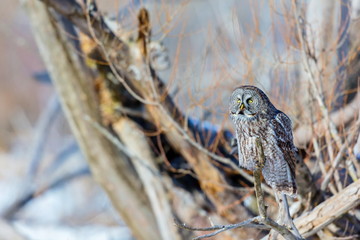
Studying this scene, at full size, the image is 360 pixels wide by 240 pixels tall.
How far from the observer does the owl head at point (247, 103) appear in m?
3.03

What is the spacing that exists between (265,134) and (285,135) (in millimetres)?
145

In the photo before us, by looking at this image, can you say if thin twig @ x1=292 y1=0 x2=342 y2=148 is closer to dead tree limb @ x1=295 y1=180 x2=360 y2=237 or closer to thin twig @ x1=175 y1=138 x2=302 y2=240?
dead tree limb @ x1=295 y1=180 x2=360 y2=237

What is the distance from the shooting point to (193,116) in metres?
5.20

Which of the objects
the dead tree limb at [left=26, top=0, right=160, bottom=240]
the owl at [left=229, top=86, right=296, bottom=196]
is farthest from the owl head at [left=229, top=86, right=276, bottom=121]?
the dead tree limb at [left=26, top=0, right=160, bottom=240]

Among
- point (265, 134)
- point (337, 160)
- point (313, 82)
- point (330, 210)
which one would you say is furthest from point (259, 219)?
point (313, 82)

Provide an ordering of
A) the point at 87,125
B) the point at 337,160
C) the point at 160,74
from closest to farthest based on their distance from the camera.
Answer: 1. the point at 337,160
2. the point at 87,125
3. the point at 160,74

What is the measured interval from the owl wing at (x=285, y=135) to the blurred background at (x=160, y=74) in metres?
0.82

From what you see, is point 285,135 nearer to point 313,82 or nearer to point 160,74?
point 313,82

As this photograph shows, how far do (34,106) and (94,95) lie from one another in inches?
344

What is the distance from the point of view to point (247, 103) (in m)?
3.04

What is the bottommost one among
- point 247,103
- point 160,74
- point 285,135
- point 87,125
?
point 87,125

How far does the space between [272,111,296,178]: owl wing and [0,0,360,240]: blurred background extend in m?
0.82

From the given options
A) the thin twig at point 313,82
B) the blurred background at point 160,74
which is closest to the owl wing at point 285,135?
the blurred background at point 160,74

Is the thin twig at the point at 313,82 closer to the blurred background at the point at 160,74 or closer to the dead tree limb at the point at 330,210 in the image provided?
the blurred background at the point at 160,74
